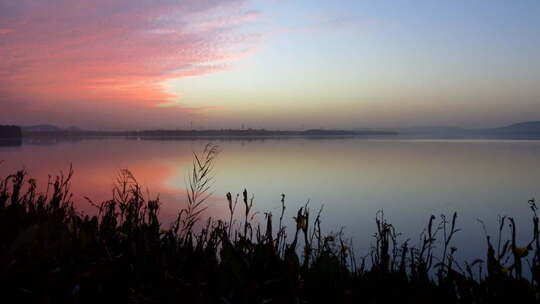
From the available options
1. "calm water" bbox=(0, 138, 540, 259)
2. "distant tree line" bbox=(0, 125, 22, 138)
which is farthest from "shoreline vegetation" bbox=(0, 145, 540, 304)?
"distant tree line" bbox=(0, 125, 22, 138)

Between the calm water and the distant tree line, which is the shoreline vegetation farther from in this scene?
the distant tree line

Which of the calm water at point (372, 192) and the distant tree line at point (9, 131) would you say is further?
the distant tree line at point (9, 131)

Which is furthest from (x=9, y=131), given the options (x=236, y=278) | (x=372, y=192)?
(x=236, y=278)

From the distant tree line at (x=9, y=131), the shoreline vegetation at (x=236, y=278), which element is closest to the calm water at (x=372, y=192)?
the shoreline vegetation at (x=236, y=278)

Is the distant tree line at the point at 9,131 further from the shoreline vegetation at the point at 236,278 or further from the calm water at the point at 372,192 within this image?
the shoreline vegetation at the point at 236,278

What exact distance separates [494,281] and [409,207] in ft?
47.0

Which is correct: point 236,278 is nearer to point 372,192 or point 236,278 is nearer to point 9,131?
point 372,192

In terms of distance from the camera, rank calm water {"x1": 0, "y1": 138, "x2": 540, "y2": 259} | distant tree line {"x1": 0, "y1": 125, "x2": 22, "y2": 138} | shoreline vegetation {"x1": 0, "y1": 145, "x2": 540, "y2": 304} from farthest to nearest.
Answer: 1. distant tree line {"x1": 0, "y1": 125, "x2": 22, "y2": 138}
2. calm water {"x1": 0, "y1": 138, "x2": 540, "y2": 259}
3. shoreline vegetation {"x1": 0, "y1": 145, "x2": 540, "y2": 304}

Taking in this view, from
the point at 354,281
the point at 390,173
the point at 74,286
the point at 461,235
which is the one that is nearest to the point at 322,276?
the point at 354,281

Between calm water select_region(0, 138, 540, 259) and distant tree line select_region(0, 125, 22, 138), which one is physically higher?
distant tree line select_region(0, 125, 22, 138)

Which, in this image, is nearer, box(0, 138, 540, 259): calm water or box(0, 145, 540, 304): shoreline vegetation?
box(0, 145, 540, 304): shoreline vegetation

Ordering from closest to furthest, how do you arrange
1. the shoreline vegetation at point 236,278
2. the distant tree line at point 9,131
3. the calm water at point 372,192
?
the shoreline vegetation at point 236,278, the calm water at point 372,192, the distant tree line at point 9,131

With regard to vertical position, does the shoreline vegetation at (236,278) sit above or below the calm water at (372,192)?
above

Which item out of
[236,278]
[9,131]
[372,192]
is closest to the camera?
[236,278]
